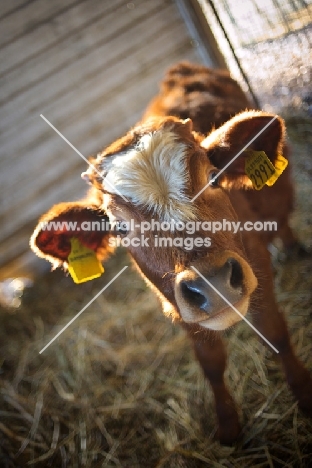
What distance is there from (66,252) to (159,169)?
951 millimetres

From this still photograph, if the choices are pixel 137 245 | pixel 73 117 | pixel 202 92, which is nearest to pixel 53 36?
pixel 73 117

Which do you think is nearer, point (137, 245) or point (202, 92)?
point (137, 245)

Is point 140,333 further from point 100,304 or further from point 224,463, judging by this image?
point 224,463

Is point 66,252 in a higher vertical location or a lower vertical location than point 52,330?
higher

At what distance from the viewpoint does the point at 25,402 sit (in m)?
3.52

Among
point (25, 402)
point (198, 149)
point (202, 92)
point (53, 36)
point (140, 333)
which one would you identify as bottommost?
point (140, 333)

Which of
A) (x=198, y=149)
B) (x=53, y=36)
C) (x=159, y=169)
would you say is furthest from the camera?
(x=53, y=36)

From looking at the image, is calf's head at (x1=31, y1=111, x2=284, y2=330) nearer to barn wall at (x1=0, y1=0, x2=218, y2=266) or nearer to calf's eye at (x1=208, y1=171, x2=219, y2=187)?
calf's eye at (x1=208, y1=171, x2=219, y2=187)

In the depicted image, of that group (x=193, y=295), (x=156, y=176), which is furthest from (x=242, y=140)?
(x=193, y=295)

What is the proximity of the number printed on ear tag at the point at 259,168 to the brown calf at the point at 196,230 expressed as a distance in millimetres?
70

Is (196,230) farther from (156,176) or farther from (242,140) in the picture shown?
(242,140)

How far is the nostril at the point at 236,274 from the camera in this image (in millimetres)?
1826

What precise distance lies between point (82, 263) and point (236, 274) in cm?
115

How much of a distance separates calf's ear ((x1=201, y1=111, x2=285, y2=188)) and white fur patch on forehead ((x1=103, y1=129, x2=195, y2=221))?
0.25 m
